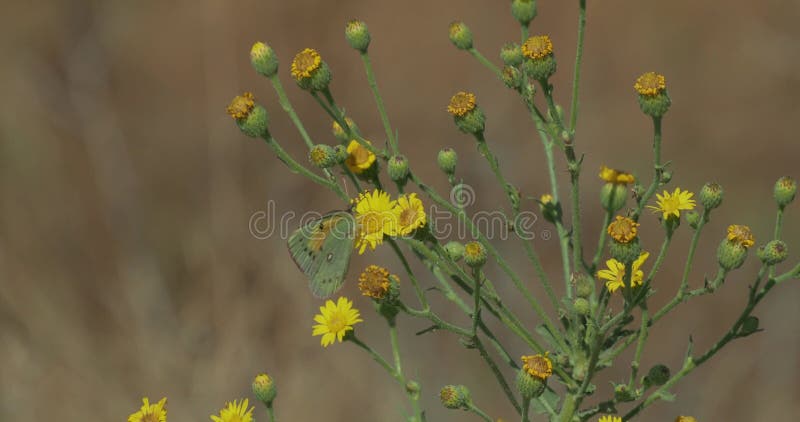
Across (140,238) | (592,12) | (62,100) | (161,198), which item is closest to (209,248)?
(140,238)

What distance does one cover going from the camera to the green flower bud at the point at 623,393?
303cm

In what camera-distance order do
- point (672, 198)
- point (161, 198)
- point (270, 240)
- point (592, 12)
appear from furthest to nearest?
point (592, 12)
point (161, 198)
point (270, 240)
point (672, 198)

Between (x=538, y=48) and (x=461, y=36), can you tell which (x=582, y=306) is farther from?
(x=461, y=36)

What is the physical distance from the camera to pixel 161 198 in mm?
11047

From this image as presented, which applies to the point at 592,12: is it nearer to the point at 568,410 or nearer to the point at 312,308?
the point at 312,308

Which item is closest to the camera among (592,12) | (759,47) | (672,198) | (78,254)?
(672,198)

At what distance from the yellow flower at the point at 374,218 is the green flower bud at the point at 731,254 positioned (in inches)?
56.1

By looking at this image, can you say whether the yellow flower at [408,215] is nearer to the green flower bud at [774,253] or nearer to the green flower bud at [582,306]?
the green flower bud at [582,306]

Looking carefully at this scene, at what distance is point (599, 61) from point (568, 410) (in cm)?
1101

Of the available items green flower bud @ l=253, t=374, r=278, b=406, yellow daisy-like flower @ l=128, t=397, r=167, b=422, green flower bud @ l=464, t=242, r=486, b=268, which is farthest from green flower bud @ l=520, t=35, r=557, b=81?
yellow daisy-like flower @ l=128, t=397, r=167, b=422

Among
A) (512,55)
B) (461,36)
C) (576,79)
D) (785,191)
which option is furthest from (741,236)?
(461,36)

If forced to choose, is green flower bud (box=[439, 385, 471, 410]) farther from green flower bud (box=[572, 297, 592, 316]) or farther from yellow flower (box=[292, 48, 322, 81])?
yellow flower (box=[292, 48, 322, 81])

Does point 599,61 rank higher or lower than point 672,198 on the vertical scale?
higher

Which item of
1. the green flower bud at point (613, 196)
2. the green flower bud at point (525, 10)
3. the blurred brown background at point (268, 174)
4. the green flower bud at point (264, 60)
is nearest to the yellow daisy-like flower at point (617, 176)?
the green flower bud at point (613, 196)
